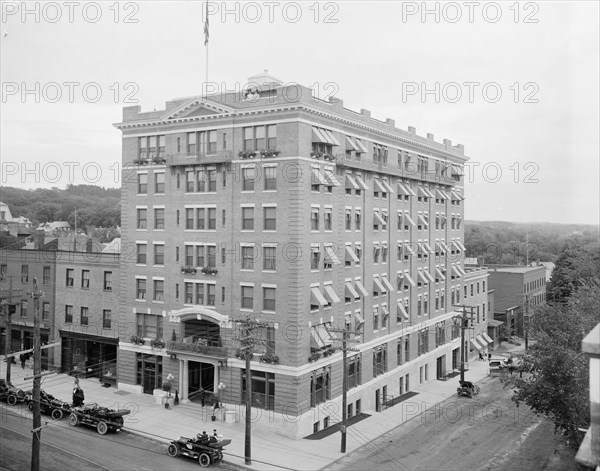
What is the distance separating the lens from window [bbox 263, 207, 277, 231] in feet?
119

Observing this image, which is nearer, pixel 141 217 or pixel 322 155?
pixel 322 155

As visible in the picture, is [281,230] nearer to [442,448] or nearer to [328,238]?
[328,238]

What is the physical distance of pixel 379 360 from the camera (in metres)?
44.4

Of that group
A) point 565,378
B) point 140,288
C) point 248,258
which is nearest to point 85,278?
point 140,288

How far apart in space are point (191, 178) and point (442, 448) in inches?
900

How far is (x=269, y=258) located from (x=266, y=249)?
60 cm

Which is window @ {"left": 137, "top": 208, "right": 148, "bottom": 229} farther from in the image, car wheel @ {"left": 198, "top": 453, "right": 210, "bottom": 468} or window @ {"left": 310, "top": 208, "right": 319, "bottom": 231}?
car wheel @ {"left": 198, "top": 453, "right": 210, "bottom": 468}

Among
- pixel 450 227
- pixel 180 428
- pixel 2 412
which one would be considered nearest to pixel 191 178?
pixel 180 428

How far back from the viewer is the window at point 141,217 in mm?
42062

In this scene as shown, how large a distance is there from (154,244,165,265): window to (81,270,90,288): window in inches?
311

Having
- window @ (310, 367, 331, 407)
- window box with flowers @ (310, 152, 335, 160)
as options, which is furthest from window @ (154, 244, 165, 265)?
window @ (310, 367, 331, 407)

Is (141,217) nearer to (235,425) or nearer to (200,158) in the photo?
(200,158)

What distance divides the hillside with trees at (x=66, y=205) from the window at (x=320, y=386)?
199 feet

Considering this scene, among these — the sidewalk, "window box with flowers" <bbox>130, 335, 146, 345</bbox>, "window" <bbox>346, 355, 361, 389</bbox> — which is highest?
"window box with flowers" <bbox>130, 335, 146, 345</bbox>
